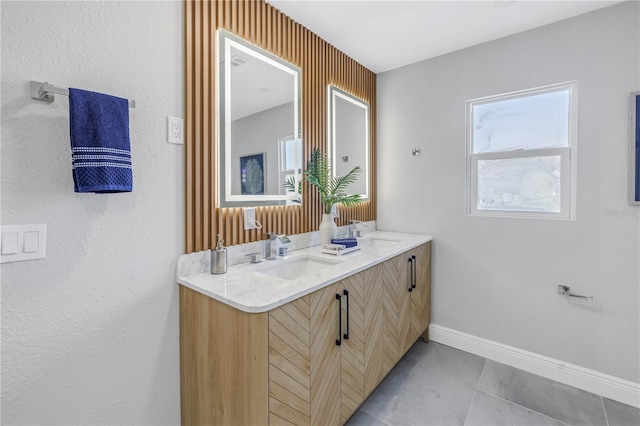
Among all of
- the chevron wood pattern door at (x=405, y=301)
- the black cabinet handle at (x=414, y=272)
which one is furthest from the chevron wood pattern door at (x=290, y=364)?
the black cabinet handle at (x=414, y=272)

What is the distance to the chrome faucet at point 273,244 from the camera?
1.79 m

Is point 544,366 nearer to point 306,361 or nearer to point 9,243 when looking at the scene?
point 306,361

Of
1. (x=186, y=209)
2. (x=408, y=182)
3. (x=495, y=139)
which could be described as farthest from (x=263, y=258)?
(x=495, y=139)

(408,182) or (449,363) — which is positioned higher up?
(408,182)

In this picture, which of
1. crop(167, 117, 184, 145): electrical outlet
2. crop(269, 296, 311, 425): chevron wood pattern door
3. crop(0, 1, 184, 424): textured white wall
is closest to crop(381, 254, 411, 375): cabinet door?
crop(269, 296, 311, 425): chevron wood pattern door

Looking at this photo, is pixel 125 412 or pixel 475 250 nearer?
pixel 125 412

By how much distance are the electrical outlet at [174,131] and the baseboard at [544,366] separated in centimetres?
245

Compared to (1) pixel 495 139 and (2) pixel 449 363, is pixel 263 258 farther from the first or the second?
(1) pixel 495 139

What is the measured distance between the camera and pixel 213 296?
1.21m

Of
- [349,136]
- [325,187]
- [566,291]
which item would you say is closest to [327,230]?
[325,187]

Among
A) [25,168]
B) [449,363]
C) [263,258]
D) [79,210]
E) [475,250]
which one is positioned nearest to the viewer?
[25,168]

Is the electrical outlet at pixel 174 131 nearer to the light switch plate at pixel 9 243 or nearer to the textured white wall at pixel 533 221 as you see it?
the light switch plate at pixel 9 243

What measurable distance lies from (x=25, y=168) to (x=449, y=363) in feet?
8.78

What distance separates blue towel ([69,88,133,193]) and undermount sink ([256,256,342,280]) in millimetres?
816
